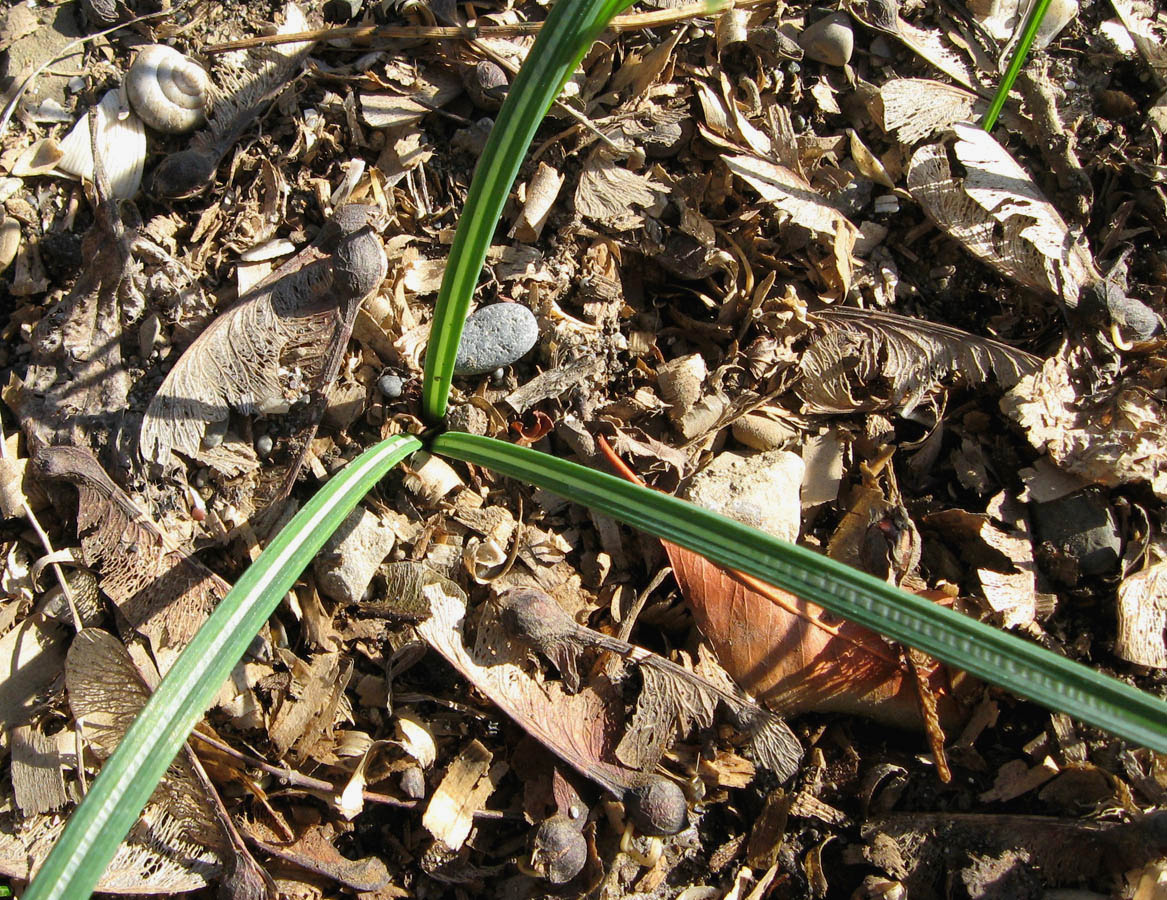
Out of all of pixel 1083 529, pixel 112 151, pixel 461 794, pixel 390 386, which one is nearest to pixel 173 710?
pixel 461 794

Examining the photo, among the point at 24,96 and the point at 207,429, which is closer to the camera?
the point at 207,429

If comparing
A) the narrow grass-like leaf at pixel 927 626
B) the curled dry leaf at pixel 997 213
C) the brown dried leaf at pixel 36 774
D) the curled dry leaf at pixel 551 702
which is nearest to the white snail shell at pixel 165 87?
the curled dry leaf at pixel 551 702

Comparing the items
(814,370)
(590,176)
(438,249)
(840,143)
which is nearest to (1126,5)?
(840,143)

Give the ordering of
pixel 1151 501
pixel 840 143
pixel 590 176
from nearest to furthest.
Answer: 1. pixel 1151 501
2. pixel 590 176
3. pixel 840 143

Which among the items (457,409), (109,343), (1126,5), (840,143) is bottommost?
(457,409)

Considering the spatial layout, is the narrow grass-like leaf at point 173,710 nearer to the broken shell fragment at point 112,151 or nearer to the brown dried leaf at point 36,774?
the brown dried leaf at point 36,774

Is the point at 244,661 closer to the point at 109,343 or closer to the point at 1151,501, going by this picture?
the point at 109,343
